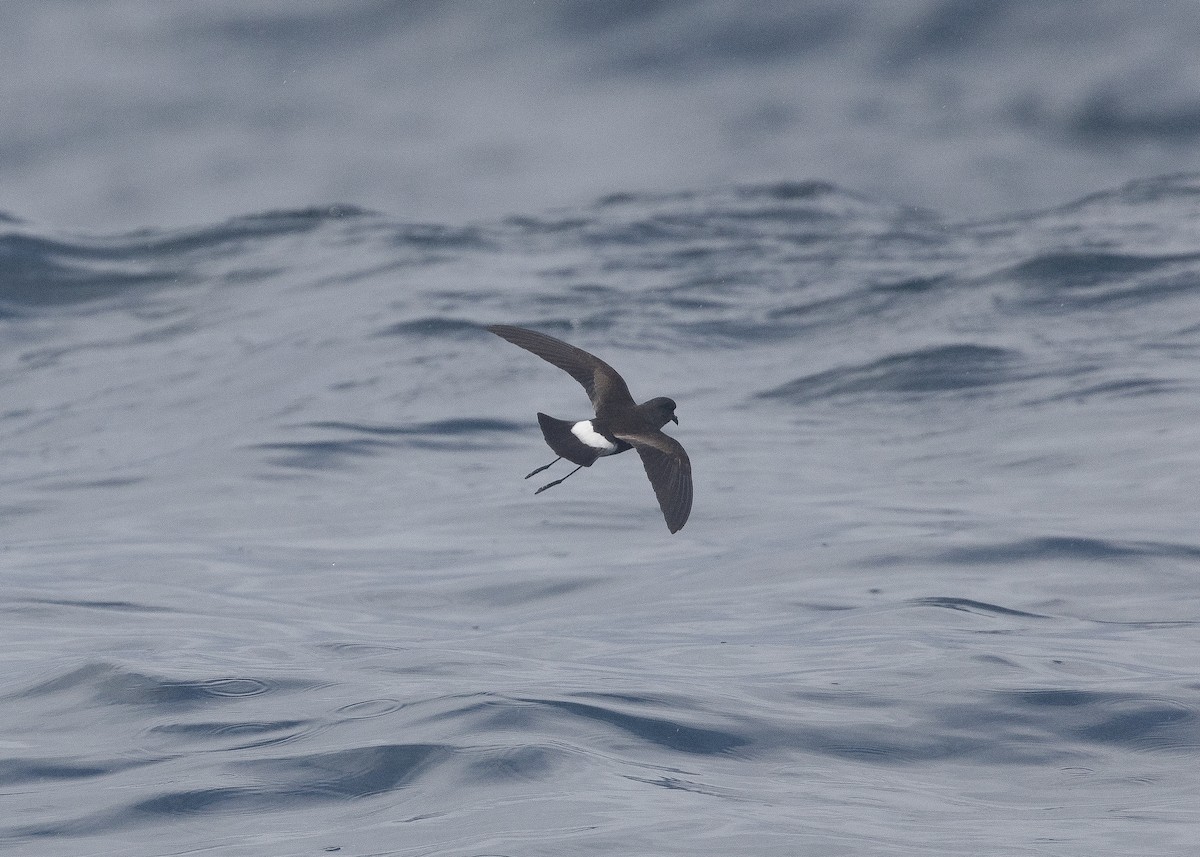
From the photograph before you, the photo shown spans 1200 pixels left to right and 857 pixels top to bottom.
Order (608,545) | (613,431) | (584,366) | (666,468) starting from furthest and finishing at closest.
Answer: (608,545) → (584,366) → (613,431) → (666,468)

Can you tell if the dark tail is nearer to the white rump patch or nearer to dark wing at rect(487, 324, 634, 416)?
the white rump patch

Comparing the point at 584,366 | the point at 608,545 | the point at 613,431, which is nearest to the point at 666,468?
the point at 613,431

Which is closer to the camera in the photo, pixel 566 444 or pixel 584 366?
pixel 566 444

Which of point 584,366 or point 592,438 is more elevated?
point 584,366

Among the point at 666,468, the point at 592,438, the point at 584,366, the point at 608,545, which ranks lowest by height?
the point at 608,545

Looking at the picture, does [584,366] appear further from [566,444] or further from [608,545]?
[608,545]

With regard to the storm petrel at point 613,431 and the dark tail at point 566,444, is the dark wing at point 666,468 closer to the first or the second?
the storm petrel at point 613,431

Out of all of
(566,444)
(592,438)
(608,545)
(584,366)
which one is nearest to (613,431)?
(592,438)

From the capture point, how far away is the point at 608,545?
10.8 metres

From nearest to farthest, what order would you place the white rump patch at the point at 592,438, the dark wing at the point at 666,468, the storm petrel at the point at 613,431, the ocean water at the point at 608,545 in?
1. the dark wing at the point at 666,468
2. the storm petrel at the point at 613,431
3. the white rump patch at the point at 592,438
4. the ocean water at the point at 608,545

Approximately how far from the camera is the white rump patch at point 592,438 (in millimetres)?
5301

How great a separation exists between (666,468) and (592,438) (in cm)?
26

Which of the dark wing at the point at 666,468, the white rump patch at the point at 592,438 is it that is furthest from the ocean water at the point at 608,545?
the white rump patch at the point at 592,438

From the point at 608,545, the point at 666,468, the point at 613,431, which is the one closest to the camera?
the point at 666,468
